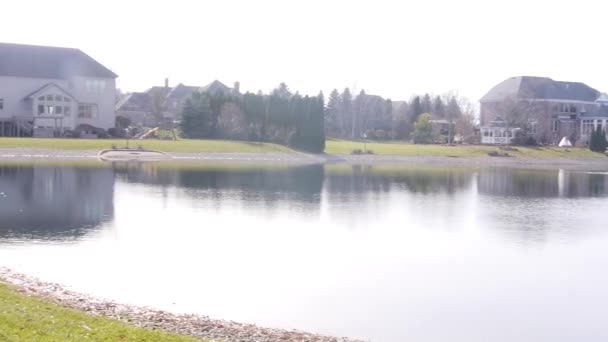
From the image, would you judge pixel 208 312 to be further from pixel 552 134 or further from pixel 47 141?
pixel 552 134

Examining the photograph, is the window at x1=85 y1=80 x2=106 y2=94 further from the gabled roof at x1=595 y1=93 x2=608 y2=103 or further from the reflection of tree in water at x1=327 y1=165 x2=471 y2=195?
the gabled roof at x1=595 y1=93 x2=608 y2=103

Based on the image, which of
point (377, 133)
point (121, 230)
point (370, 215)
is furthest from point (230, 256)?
point (377, 133)

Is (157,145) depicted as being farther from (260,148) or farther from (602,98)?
(602,98)

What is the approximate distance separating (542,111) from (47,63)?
61684mm

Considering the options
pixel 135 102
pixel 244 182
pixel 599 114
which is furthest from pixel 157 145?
pixel 599 114

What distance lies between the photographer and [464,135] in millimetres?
97562

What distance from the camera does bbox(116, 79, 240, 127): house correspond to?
9844cm

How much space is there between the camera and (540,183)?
55219mm

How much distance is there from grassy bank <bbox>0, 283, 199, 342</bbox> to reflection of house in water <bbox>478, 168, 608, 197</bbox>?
36.4 metres

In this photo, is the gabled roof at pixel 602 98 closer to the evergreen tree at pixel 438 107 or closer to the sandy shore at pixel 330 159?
the evergreen tree at pixel 438 107

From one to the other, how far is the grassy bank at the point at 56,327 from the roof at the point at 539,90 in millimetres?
97203

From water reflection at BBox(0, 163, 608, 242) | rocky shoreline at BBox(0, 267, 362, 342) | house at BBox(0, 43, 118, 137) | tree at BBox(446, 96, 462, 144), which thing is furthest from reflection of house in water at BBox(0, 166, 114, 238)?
tree at BBox(446, 96, 462, 144)

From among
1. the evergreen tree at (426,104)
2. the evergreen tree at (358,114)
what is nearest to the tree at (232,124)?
the evergreen tree at (358,114)

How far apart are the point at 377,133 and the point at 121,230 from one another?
85513 millimetres
